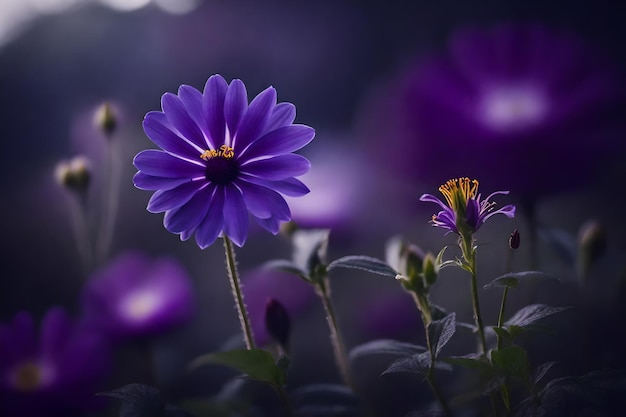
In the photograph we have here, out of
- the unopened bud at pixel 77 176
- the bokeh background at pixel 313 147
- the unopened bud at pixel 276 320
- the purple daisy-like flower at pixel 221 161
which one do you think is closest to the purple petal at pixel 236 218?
the purple daisy-like flower at pixel 221 161

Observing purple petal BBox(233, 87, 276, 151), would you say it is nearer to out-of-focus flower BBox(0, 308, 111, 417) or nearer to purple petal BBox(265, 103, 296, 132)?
purple petal BBox(265, 103, 296, 132)

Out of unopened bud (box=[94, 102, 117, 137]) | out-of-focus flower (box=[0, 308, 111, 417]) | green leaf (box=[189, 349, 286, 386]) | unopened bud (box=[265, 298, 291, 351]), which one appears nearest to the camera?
green leaf (box=[189, 349, 286, 386])

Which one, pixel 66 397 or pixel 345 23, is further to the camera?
pixel 345 23

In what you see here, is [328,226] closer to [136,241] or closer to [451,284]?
[451,284]

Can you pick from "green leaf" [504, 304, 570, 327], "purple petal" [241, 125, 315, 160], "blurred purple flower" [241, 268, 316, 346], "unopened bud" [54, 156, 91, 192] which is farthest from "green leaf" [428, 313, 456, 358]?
"unopened bud" [54, 156, 91, 192]

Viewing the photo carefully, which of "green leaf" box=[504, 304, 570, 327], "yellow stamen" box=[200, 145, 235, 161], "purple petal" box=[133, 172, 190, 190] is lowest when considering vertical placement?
"green leaf" box=[504, 304, 570, 327]

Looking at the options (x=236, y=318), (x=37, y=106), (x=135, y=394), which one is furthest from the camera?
(x=37, y=106)

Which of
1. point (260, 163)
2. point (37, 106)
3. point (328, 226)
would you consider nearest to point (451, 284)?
point (328, 226)
